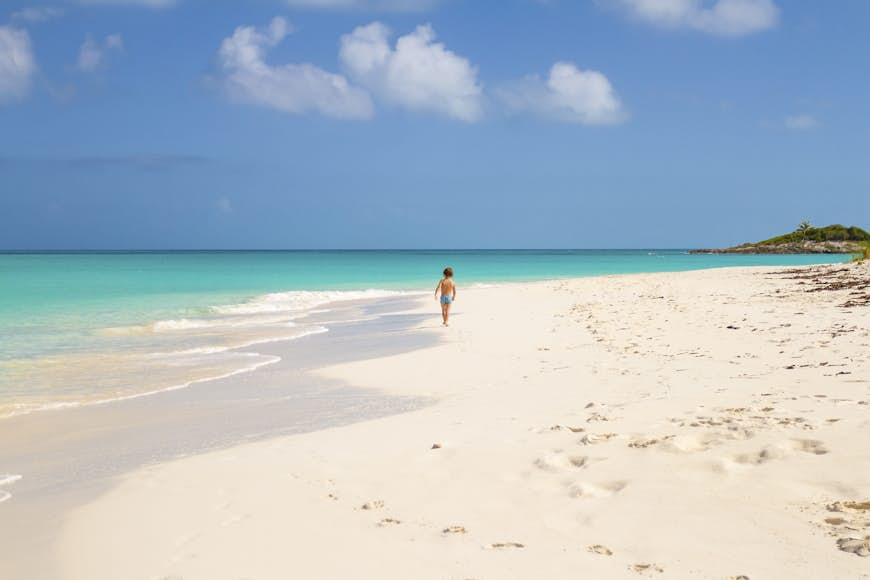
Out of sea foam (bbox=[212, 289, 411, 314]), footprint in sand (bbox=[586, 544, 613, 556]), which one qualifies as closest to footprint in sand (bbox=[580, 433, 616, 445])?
footprint in sand (bbox=[586, 544, 613, 556])

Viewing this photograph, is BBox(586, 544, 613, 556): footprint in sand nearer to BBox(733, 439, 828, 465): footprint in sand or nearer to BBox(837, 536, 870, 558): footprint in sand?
BBox(837, 536, 870, 558): footprint in sand

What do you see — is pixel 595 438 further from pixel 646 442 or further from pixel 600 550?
pixel 600 550

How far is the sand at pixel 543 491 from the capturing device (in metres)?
3.80

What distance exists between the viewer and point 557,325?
16.3 meters

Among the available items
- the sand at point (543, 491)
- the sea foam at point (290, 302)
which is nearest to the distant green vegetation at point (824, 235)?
the sea foam at point (290, 302)

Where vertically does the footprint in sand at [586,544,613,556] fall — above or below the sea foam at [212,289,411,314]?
above

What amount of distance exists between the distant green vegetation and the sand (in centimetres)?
11768

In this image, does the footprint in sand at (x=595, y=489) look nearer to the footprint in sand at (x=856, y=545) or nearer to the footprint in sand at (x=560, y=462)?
the footprint in sand at (x=560, y=462)

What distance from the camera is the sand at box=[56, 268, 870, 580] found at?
150 inches

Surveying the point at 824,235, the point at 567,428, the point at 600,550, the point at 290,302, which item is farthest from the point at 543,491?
the point at 824,235

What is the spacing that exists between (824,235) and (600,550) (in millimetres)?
125875

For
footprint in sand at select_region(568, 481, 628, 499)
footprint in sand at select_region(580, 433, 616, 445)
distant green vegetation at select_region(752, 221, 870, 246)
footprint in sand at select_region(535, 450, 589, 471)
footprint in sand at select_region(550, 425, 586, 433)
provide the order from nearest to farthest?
footprint in sand at select_region(568, 481, 628, 499)
footprint in sand at select_region(535, 450, 589, 471)
footprint in sand at select_region(580, 433, 616, 445)
footprint in sand at select_region(550, 425, 586, 433)
distant green vegetation at select_region(752, 221, 870, 246)

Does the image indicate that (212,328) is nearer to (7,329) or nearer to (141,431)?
(7,329)

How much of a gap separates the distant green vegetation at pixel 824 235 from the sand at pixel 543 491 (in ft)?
386
